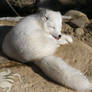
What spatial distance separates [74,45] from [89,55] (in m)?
0.24

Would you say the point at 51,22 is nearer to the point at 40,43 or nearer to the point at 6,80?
the point at 40,43

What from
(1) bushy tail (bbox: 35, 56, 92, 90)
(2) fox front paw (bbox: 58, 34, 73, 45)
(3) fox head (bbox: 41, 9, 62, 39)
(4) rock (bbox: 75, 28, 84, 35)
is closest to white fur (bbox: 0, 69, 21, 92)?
(1) bushy tail (bbox: 35, 56, 92, 90)

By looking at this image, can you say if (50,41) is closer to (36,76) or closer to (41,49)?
(41,49)

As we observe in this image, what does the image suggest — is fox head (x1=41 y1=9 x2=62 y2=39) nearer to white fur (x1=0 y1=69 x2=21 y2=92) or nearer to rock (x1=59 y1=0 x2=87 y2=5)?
white fur (x1=0 y1=69 x2=21 y2=92)

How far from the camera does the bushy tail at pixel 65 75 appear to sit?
1.73 metres

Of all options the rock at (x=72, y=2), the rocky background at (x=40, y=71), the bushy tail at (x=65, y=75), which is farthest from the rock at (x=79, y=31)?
the rock at (x=72, y=2)

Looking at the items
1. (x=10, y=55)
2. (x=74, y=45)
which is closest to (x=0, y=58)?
(x=10, y=55)

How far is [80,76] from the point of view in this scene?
176 centimetres

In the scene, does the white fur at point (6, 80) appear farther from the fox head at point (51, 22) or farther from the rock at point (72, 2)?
the rock at point (72, 2)

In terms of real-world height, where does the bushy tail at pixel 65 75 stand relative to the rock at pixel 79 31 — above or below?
above

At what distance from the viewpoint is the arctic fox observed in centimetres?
184

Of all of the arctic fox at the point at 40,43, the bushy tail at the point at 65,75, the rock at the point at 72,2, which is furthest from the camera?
the rock at the point at 72,2

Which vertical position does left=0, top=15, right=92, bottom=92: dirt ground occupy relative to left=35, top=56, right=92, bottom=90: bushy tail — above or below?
below

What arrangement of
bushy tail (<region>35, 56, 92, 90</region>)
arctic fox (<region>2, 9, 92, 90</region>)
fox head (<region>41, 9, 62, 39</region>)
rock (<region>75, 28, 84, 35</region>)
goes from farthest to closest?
rock (<region>75, 28, 84, 35</region>)
fox head (<region>41, 9, 62, 39</region>)
arctic fox (<region>2, 9, 92, 90</region>)
bushy tail (<region>35, 56, 92, 90</region>)
